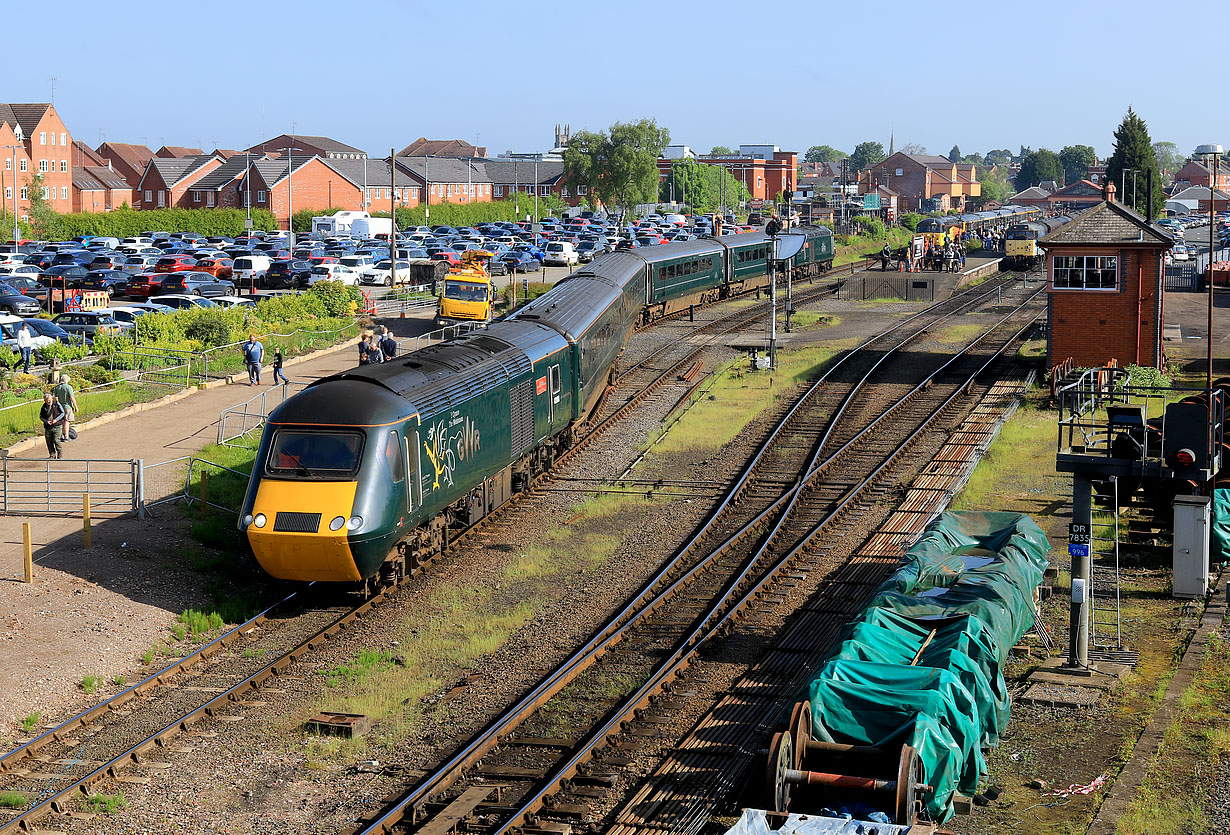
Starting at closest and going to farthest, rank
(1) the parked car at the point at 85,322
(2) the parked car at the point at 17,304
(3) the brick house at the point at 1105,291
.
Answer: (3) the brick house at the point at 1105,291 → (1) the parked car at the point at 85,322 → (2) the parked car at the point at 17,304

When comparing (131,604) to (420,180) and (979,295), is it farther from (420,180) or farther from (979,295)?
(420,180)

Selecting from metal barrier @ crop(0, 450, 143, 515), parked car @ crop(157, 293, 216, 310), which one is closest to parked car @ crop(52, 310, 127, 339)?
parked car @ crop(157, 293, 216, 310)

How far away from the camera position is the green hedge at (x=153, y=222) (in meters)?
94.1

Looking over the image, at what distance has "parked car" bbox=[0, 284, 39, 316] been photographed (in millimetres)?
49688

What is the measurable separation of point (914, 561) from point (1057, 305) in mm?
22867

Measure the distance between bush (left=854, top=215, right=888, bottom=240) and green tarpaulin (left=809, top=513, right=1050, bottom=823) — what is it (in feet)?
322

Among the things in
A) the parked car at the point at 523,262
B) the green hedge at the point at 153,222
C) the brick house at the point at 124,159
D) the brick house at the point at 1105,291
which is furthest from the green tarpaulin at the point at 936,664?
the brick house at the point at 124,159

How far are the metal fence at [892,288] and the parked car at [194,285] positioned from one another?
27.5m

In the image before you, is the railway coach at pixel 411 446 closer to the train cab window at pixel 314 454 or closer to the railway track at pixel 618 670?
the train cab window at pixel 314 454

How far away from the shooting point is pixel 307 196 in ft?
355

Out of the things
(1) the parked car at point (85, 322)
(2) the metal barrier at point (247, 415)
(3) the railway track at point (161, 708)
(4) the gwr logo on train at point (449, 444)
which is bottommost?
(3) the railway track at point (161, 708)

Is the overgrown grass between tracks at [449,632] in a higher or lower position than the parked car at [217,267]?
lower

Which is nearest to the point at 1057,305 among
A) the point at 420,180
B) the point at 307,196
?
the point at 307,196

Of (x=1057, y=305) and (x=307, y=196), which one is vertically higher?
(x=307, y=196)
